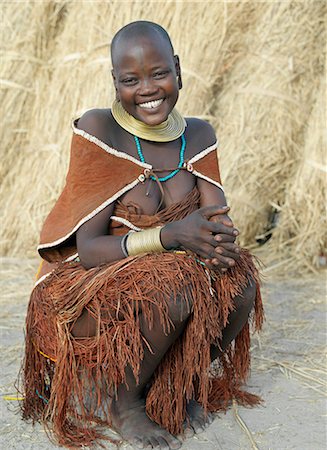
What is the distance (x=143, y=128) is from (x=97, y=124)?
136mm

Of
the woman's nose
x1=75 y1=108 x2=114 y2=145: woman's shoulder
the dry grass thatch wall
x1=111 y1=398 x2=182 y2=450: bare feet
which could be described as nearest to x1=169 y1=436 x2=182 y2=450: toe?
x1=111 y1=398 x2=182 y2=450: bare feet

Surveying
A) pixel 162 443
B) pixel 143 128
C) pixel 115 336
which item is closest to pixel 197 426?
pixel 162 443

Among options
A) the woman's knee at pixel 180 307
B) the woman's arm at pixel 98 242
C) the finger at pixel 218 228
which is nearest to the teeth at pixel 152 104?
the woman's arm at pixel 98 242

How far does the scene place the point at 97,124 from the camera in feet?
6.30

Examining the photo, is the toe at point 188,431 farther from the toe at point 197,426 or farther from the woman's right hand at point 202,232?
the woman's right hand at point 202,232

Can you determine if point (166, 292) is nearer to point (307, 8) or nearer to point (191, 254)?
point (191, 254)

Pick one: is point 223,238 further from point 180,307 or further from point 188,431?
point 188,431

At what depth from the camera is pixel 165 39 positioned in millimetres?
1904

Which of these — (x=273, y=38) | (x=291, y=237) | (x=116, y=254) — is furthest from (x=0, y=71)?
(x=116, y=254)

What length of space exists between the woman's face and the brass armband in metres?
0.33

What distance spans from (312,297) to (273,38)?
4.55ft

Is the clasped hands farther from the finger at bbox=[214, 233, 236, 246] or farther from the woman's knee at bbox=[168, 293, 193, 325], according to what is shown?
the woman's knee at bbox=[168, 293, 193, 325]

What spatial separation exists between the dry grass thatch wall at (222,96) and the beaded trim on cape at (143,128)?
1.69m

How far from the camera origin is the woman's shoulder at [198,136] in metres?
2.06
